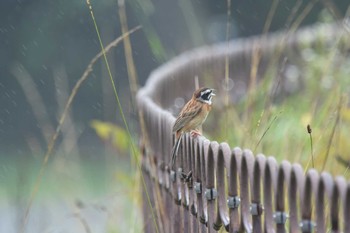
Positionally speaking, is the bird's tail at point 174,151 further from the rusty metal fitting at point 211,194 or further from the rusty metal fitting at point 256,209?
the rusty metal fitting at point 256,209

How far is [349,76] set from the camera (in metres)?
8.43

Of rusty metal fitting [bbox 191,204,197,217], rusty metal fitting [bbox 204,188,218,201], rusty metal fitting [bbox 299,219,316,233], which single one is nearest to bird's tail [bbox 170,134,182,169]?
rusty metal fitting [bbox 191,204,197,217]

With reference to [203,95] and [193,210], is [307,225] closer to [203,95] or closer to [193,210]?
[193,210]

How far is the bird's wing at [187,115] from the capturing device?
16.6 ft

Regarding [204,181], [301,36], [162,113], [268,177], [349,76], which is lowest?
[268,177]

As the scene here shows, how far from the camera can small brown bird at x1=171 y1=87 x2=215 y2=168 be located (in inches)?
198

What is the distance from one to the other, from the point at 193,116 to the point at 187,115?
0.20 feet

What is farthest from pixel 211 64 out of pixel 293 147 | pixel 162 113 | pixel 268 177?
pixel 268 177

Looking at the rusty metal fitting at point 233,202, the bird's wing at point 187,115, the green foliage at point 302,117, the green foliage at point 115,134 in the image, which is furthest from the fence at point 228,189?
the green foliage at point 115,134

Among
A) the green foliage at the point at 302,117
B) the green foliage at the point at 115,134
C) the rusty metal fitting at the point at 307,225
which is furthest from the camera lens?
the green foliage at the point at 115,134

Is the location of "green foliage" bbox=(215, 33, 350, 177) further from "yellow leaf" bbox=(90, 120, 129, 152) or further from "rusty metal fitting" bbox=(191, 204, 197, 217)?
"yellow leaf" bbox=(90, 120, 129, 152)

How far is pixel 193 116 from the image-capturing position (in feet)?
17.5

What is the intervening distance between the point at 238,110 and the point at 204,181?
5.02m

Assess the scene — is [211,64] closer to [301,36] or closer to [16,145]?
[301,36]
